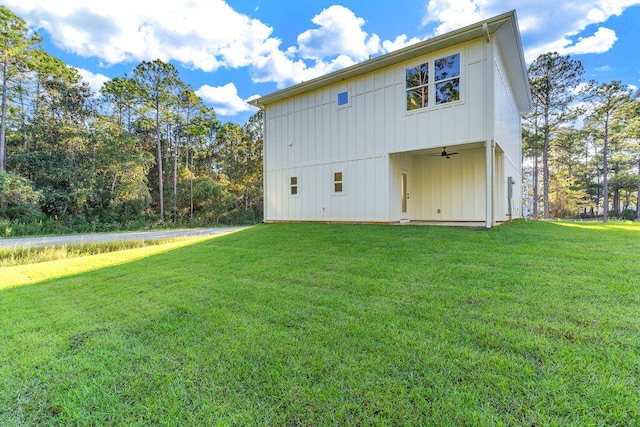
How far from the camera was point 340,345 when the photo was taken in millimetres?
2201

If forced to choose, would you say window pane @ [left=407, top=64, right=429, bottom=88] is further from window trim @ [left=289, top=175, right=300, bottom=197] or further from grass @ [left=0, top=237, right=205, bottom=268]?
grass @ [left=0, top=237, right=205, bottom=268]

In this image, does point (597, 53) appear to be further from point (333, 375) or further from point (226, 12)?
point (333, 375)

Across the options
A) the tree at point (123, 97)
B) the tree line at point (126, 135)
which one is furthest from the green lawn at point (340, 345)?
the tree at point (123, 97)

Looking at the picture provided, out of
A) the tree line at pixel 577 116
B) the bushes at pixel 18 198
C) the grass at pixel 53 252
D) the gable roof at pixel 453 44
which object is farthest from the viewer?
the tree line at pixel 577 116

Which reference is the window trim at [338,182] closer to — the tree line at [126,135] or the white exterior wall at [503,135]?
the white exterior wall at [503,135]

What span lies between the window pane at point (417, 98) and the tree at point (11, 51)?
20.6 m

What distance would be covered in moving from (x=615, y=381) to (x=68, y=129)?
24718mm

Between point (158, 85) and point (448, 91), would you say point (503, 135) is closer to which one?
point (448, 91)

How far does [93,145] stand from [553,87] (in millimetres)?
30831

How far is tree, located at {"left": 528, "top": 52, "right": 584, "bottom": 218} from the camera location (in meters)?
18.4

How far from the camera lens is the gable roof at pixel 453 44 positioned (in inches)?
273

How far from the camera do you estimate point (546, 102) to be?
770 inches

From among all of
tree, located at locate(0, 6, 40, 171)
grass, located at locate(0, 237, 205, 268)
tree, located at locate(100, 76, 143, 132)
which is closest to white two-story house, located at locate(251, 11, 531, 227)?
grass, located at locate(0, 237, 205, 268)

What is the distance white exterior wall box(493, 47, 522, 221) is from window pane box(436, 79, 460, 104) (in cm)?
94
